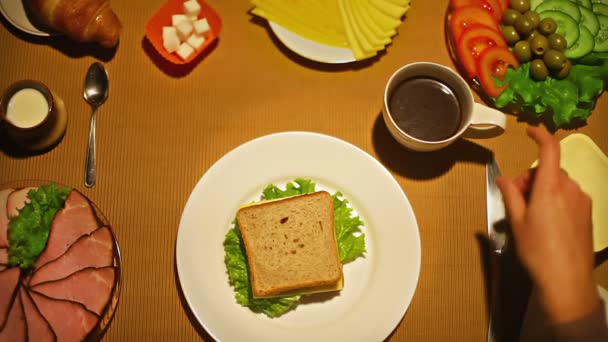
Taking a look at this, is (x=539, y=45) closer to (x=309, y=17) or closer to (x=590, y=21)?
(x=590, y=21)

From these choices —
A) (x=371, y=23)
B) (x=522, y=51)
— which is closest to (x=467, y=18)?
(x=522, y=51)

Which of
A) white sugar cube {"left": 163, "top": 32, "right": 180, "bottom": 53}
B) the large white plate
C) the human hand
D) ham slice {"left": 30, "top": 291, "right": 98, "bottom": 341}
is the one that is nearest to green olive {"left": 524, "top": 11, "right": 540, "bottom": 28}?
the human hand

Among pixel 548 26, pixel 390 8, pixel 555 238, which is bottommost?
pixel 555 238

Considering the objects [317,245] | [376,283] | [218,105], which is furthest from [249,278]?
[218,105]

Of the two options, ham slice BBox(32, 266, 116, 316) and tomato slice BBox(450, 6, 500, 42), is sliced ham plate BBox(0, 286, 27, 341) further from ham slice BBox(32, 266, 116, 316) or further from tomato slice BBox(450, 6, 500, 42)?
tomato slice BBox(450, 6, 500, 42)

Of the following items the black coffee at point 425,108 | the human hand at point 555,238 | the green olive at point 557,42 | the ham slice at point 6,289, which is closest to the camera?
the human hand at point 555,238

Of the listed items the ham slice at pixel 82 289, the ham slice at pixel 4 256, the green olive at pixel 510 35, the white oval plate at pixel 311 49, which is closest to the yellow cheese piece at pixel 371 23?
the white oval plate at pixel 311 49

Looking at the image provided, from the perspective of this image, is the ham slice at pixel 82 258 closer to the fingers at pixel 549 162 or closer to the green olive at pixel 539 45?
the fingers at pixel 549 162
